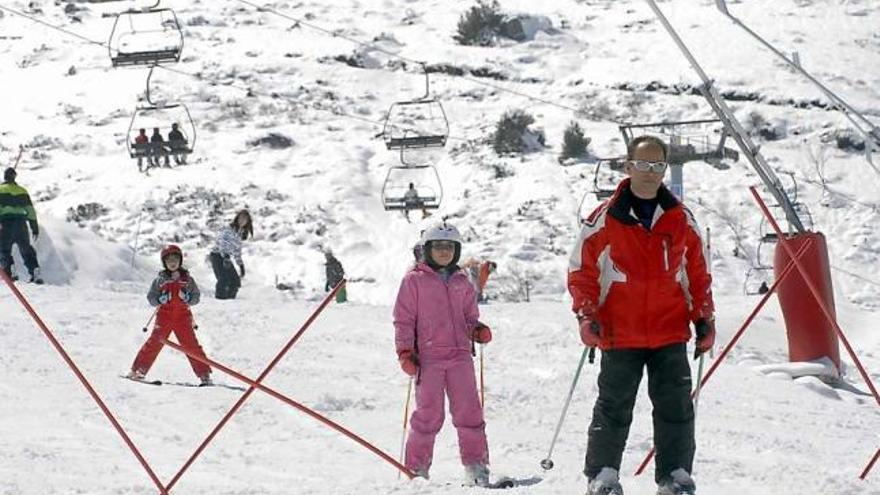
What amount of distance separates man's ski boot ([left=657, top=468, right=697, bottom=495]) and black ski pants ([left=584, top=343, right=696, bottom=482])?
0.08ft

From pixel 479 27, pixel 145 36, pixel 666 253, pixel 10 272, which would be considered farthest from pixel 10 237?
pixel 479 27

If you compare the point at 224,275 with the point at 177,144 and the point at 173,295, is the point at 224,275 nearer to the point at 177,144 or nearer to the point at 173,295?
the point at 173,295

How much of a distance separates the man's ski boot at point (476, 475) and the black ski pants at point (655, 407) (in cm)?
119

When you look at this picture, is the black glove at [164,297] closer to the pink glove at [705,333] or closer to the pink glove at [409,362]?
the pink glove at [409,362]

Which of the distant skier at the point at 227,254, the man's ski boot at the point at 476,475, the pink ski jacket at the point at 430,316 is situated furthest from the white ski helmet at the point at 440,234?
the distant skier at the point at 227,254

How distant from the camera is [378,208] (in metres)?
37.0

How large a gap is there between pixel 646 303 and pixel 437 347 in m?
Result: 1.76

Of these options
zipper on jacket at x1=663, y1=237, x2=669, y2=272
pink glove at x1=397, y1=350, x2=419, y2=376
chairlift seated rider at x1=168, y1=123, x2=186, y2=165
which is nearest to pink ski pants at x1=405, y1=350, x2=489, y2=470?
pink glove at x1=397, y1=350, x2=419, y2=376

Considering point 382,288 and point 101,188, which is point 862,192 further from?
point 101,188

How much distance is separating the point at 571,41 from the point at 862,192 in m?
14.8

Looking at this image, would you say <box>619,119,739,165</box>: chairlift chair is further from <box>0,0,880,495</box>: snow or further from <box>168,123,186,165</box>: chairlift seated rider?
<box>168,123,186,165</box>: chairlift seated rider

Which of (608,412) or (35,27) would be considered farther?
(35,27)

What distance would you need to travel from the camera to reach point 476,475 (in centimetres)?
618

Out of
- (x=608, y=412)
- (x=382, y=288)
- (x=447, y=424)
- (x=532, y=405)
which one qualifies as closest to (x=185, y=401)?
(x=447, y=424)
